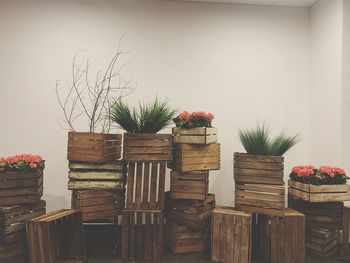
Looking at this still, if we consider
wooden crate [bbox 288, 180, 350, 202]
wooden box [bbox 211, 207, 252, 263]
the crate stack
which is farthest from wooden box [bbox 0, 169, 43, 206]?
wooden crate [bbox 288, 180, 350, 202]

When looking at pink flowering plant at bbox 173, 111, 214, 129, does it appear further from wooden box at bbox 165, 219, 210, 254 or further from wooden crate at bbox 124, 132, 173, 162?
wooden box at bbox 165, 219, 210, 254

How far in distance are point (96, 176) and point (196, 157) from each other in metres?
1.05

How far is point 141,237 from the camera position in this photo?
9.59 feet

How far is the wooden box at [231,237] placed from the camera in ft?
9.27

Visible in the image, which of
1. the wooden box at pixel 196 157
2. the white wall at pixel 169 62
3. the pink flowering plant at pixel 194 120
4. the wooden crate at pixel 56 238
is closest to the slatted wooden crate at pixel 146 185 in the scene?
the wooden box at pixel 196 157

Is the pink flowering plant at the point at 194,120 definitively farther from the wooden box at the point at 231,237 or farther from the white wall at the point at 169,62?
the wooden box at the point at 231,237

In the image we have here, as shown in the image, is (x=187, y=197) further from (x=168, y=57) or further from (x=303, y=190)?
(x=168, y=57)

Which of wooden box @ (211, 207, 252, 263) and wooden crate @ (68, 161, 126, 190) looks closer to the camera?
wooden box @ (211, 207, 252, 263)

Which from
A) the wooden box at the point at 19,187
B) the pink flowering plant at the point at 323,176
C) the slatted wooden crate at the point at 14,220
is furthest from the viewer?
the pink flowering plant at the point at 323,176

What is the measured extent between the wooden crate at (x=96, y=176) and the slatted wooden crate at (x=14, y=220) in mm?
425

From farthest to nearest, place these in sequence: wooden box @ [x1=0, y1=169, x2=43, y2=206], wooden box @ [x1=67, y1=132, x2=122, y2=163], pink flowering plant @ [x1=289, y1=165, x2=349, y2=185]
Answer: pink flowering plant @ [x1=289, y1=165, x2=349, y2=185] → wooden box @ [x1=67, y1=132, x2=122, y2=163] → wooden box @ [x1=0, y1=169, x2=43, y2=206]

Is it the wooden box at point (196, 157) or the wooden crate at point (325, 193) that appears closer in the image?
the wooden crate at point (325, 193)

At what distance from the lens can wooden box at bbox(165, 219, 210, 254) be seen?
10.1ft

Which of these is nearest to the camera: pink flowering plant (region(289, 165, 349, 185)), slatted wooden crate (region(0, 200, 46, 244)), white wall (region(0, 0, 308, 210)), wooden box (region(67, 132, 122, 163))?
slatted wooden crate (region(0, 200, 46, 244))
